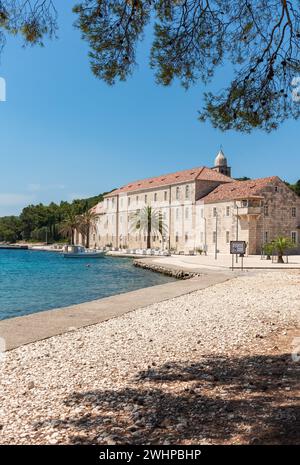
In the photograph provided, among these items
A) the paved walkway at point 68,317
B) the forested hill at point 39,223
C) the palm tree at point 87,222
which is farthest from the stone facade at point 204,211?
the paved walkway at point 68,317

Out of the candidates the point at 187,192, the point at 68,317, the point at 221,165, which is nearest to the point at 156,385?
the point at 68,317

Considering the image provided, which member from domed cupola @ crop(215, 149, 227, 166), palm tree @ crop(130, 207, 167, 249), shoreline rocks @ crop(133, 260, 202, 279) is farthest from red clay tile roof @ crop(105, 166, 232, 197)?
shoreline rocks @ crop(133, 260, 202, 279)

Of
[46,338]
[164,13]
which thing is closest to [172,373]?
[46,338]

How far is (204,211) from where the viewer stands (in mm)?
54875

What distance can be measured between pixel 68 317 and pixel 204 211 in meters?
47.0

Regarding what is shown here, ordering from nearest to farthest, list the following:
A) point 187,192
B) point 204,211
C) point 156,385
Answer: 1. point 156,385
2. point 204,211
3. point 187,192

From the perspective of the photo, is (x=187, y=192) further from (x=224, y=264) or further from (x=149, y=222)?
(x=224, y=264)

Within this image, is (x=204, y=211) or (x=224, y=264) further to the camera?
(x=204, y=211)

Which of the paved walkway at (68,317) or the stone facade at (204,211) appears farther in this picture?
the stone facade at (204,211)

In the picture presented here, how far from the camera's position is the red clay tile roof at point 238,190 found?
Result: 47.3 metres

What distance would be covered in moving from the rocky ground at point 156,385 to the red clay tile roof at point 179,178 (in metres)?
51.0

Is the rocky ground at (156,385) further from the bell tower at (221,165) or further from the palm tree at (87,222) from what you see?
the palm tree at (87,222)

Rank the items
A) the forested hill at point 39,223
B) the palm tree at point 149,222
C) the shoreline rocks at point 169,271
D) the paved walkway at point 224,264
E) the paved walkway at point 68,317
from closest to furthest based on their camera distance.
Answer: the paved walkway at point 68,317 → the shoreline rocks at point 169,271 → the paved walkway at point 224,264 → the palm tree at point 149,222 → the forested hill at point 39,223

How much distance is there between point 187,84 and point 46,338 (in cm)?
492
